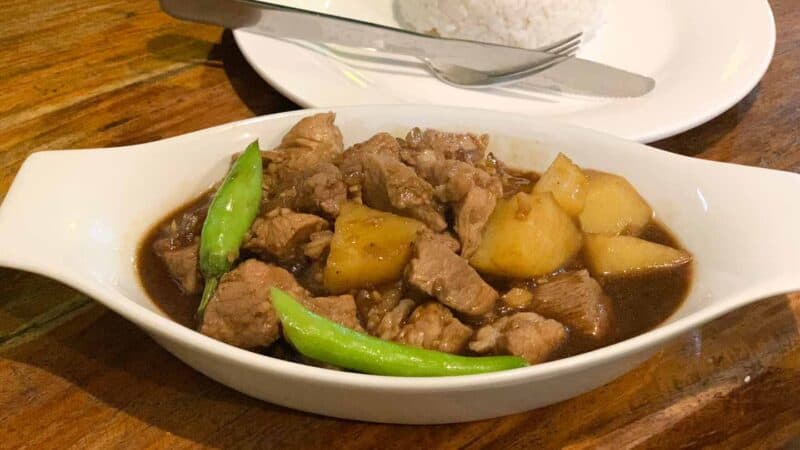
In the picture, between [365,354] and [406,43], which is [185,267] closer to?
[365,354]

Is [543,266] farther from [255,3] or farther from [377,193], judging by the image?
[255,3]

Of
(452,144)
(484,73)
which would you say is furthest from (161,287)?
(484,73)

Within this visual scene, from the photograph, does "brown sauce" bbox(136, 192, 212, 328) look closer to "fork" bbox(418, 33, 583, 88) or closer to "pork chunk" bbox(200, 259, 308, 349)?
"pork chunk" bbox(200, 259, 308, 349)

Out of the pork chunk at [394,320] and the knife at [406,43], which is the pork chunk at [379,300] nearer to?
the pork chunk at [394,320]

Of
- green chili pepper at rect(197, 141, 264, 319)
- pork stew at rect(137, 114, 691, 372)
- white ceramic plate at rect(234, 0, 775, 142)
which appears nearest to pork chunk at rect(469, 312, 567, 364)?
pork stew at rect(137, 114, 691, 372)

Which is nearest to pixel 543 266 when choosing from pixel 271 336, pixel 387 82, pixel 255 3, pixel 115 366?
pixel 271 336
